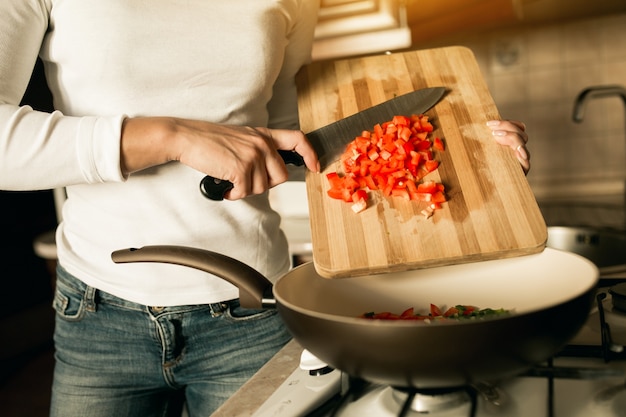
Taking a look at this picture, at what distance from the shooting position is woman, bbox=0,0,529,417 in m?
0.85

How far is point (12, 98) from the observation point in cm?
84

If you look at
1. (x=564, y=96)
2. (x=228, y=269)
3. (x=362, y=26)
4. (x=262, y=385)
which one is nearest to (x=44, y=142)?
(x=228, y=269)

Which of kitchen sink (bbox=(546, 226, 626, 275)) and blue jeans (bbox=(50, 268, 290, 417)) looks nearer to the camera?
blue jeans (bbox=(50, 268, 290, 417))

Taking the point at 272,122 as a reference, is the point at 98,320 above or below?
below

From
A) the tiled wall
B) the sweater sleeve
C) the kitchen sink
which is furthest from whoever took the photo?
the tiled wall

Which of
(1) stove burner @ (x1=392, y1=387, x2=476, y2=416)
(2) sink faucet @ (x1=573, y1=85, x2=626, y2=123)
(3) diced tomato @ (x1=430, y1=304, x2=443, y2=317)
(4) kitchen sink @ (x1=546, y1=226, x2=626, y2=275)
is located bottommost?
(4) kitchen sink @ (x1=546, y1=226, x2=626, y2=275)

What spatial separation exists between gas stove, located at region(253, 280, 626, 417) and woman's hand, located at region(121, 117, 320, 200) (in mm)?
236

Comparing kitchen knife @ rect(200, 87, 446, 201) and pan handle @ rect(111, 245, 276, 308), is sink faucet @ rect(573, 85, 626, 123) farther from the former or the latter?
pan handle @ rect(111, 245, 276, 308)

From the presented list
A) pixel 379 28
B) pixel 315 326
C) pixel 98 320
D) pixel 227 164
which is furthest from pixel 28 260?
pixel 315 326

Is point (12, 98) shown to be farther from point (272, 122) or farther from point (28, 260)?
point (28, 260)

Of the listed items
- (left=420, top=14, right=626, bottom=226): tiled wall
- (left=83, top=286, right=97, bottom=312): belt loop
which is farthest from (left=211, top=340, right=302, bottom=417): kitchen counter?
(left=420, top=14, right=626, bottom=226): tiled wall

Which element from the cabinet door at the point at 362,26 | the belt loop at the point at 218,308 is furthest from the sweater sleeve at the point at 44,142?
A: the cabinet door at the point at 362,26

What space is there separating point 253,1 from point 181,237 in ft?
1.15

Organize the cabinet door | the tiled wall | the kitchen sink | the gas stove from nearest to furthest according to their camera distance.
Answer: the gas stove
the cabinet door
the kitchen sink
the tiled wall
